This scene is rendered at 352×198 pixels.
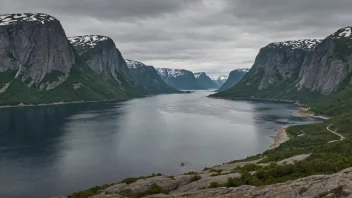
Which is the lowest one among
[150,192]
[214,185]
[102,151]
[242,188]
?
[102,151]

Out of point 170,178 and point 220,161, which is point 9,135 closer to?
point 220,161

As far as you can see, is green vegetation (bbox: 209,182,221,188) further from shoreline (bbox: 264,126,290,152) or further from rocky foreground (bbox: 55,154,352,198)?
shoreline (bbox: 264,126,290,152)

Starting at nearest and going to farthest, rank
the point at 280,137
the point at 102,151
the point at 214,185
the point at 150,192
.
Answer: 1. the point at 214,185
2. the point at 150,192
3. the point at 102,151
4. the point at 280,137

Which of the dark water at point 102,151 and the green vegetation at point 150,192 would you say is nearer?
the green vegetation at point 150,192

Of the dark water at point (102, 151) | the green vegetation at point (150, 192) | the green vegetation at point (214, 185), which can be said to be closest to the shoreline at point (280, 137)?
the dark water at point (102, 151)

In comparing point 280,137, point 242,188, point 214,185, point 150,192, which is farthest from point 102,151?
point 242,188

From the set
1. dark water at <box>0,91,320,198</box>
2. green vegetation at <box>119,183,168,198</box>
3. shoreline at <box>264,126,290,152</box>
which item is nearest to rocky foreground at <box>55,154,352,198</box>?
green vegetation at <box>119,183,168,198</box>

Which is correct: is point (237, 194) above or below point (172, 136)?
above

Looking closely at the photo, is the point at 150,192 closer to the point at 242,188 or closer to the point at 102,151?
the point at 242,188

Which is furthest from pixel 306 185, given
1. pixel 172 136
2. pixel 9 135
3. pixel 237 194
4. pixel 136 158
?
pixel 9 135

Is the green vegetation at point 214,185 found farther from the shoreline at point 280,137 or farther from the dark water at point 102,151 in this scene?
the shoreline at point 280,137

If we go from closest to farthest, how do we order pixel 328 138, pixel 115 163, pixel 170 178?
pixel 170 178 < pixel 115 163 < pixel 328 138
